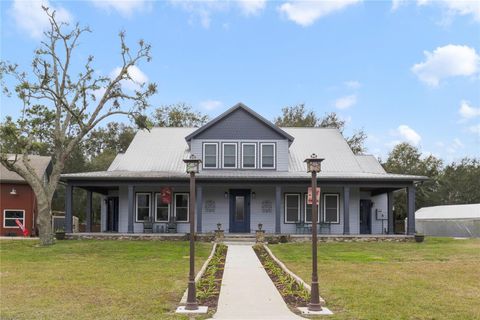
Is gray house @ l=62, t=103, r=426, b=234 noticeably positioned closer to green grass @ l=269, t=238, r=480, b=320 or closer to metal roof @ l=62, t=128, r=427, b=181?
metal roof @ l=62, t=128, r=427, b=181

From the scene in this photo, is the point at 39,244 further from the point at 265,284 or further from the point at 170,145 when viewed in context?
the point at 265,284

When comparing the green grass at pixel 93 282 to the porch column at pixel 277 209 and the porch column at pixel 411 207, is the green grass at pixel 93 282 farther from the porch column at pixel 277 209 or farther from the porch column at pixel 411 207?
the porch column at pixel 411 207

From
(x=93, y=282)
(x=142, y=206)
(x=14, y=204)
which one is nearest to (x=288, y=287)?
(x=93, y=282)

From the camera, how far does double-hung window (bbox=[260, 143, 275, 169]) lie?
26.3 meters

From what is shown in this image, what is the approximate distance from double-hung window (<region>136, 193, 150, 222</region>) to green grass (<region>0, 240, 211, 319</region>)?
22.2ft

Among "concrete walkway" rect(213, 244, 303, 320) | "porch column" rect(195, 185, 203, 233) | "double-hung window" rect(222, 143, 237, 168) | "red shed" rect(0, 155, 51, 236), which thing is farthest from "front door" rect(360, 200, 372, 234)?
"red shed" rect(0, 155, 51, 236)

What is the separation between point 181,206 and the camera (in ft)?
87.1

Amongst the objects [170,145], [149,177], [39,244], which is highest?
[170,145]

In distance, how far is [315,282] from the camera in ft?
29.8

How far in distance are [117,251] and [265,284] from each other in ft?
29.4

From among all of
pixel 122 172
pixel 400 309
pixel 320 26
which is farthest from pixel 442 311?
pixel 122 172

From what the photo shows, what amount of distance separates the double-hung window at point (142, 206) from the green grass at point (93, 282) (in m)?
6.76

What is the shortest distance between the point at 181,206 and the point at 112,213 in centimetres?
506

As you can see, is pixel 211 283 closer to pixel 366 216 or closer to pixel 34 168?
pixel 366 216
